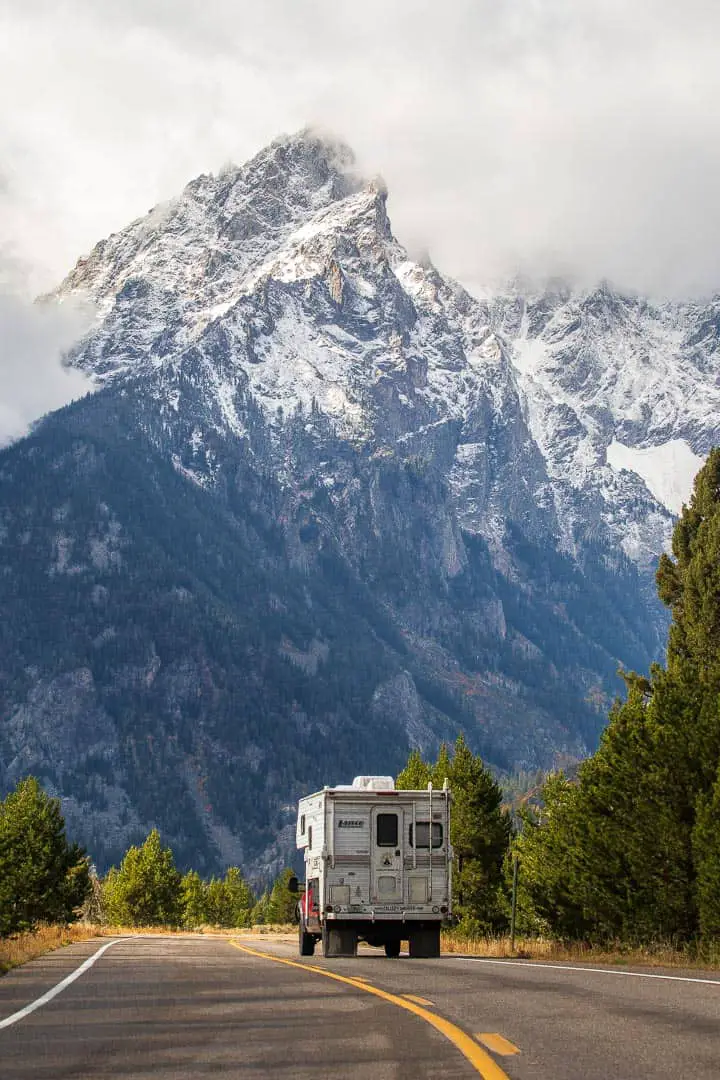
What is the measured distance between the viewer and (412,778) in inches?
3056

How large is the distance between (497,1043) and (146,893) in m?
104

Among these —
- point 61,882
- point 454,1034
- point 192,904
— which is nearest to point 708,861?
point 454,1034

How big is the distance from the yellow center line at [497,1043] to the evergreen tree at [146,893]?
101931 millimetres

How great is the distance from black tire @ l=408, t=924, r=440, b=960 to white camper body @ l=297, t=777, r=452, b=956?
7.7 inches

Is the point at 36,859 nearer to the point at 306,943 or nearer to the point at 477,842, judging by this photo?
the point at 477,842

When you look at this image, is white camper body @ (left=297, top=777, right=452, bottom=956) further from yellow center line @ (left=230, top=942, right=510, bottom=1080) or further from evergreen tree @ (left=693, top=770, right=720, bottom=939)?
yellow center line @ (left=230, top=942, right=510, bottom=1080)

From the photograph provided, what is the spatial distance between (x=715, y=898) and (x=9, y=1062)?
19.8 meters

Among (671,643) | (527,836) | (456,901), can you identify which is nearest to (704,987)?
(671,643)

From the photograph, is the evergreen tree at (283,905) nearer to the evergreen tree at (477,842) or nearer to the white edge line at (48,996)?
the evergreen tree at (477,842)

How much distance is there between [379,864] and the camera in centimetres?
3266

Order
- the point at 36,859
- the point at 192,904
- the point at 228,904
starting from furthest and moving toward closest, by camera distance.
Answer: the point at 228,904, the point at 192,904, the point at 36,859

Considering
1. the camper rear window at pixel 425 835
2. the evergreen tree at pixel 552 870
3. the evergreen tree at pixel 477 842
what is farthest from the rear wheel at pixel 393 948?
the evergreen tree at pixel 477 842

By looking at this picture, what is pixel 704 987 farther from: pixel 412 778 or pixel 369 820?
pixel 412 778

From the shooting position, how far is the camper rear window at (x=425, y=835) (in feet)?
108
